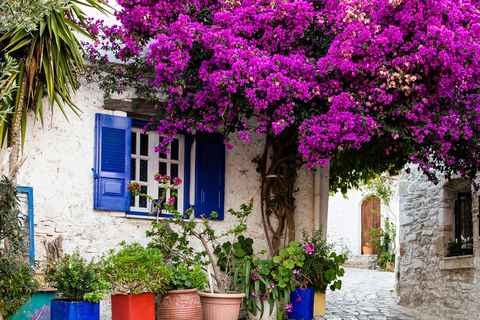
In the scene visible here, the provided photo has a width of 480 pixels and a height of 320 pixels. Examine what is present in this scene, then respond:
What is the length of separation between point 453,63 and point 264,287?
336 cm

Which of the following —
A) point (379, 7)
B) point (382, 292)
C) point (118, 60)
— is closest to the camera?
point (379, 7)

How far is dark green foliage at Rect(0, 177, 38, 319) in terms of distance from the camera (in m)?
5.07

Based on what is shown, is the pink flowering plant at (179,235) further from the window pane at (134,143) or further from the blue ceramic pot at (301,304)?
the blue ceramic pot at (301,304)

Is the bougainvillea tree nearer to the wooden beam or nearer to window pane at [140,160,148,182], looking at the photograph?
the wooden beam

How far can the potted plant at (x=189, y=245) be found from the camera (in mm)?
6555

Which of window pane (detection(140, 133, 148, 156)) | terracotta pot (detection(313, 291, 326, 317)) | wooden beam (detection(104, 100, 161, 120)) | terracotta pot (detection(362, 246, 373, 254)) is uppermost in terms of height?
wooden beam (detection(104, 100, 161, 120))

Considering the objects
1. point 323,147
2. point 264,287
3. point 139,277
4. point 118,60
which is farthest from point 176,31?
point 264,287

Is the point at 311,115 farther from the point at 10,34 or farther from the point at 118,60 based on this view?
the point at 10,34

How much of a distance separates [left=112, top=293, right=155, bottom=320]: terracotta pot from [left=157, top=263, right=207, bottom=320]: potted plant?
1.16 ft

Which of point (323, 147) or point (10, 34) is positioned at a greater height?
point (10, 34)

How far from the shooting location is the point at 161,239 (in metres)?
6.84

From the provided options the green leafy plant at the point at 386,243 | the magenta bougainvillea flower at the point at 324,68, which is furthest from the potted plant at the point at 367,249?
the magenta bougainvillea flower at the point at 324,68

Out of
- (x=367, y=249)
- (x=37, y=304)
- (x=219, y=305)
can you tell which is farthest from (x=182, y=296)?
(x=367, y=249)

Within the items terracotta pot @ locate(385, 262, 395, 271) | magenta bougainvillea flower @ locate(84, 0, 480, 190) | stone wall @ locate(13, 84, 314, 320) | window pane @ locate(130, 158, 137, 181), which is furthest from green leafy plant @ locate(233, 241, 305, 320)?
terracotta pot @ locate(385, 262, 395, 271)
